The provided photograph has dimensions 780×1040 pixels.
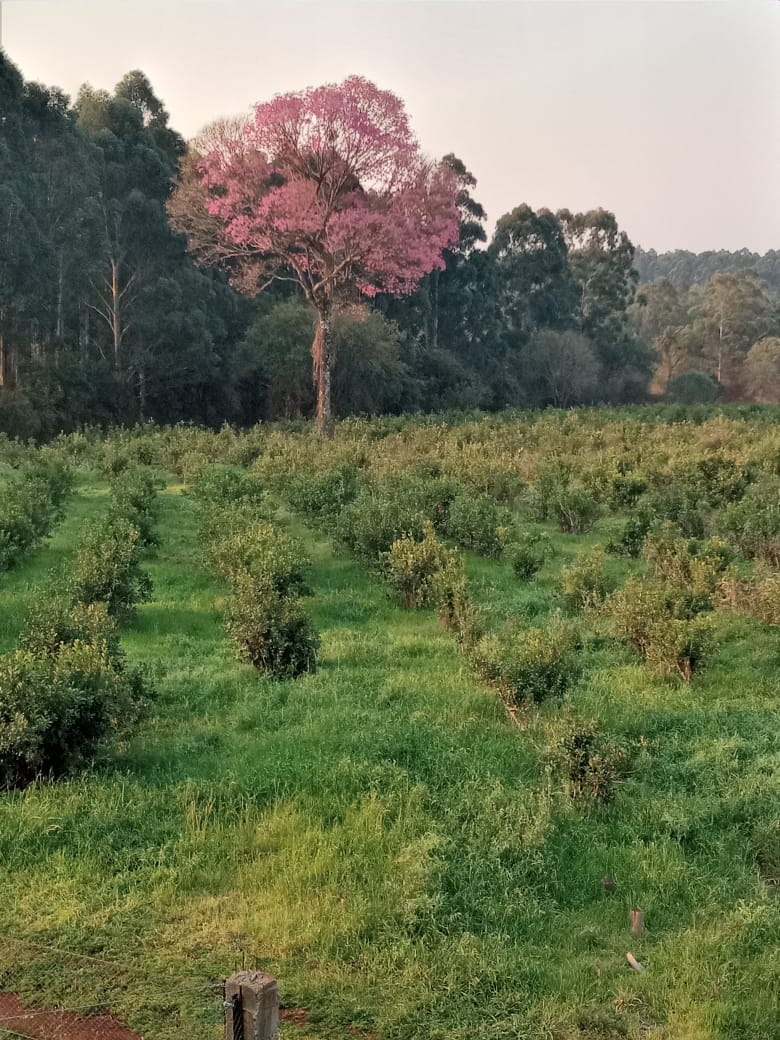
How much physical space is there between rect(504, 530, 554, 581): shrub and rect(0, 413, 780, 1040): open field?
1605 mm

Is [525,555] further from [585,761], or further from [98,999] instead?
[98,999]

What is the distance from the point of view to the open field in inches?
118

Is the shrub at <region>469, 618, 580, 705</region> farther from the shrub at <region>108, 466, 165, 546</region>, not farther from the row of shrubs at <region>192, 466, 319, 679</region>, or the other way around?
the shrub at <region>108, 466, 165, 546</region>

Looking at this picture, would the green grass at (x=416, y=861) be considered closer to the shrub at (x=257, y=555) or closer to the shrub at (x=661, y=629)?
the shrub at (x=661, y=629)

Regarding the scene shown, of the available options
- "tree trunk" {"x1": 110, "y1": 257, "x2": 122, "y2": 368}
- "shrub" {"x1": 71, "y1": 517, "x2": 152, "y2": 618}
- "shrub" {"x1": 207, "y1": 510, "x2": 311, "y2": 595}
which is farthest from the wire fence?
"tree trunk" {"x1": 110, "y1": 257, "x2": 122, "y2": 368}

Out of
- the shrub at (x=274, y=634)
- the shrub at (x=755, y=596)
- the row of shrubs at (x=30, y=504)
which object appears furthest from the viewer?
the row of shrubs at (x=30, y=504)

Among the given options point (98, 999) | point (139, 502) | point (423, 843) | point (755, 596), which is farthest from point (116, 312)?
point (98, 999)

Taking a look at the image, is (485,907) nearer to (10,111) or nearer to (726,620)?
(726,620)

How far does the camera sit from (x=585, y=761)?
14.3 feet

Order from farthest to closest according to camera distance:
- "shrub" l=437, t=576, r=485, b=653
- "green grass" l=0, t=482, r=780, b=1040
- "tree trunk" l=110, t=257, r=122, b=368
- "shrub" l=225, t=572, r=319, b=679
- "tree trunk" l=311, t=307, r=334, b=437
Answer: "tree trunk" l=110, t=257, r=122, b=368 → "tree trunk" l=311, t=307, r=334, b=437 → "shrub" l=437, t=576, r=485, b=653 → "shrub" l=225, t=572, r=319, b=679 → "green grass" l=0, t=482, r=780, b=1040

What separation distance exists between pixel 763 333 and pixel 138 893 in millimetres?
54268

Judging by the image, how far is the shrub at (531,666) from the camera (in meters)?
5.16

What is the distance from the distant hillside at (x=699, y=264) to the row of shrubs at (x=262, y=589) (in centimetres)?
9311

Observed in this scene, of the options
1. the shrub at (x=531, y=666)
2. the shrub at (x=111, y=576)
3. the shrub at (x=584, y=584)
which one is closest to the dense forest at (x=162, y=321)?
the shrub at (x=111, y=576)
